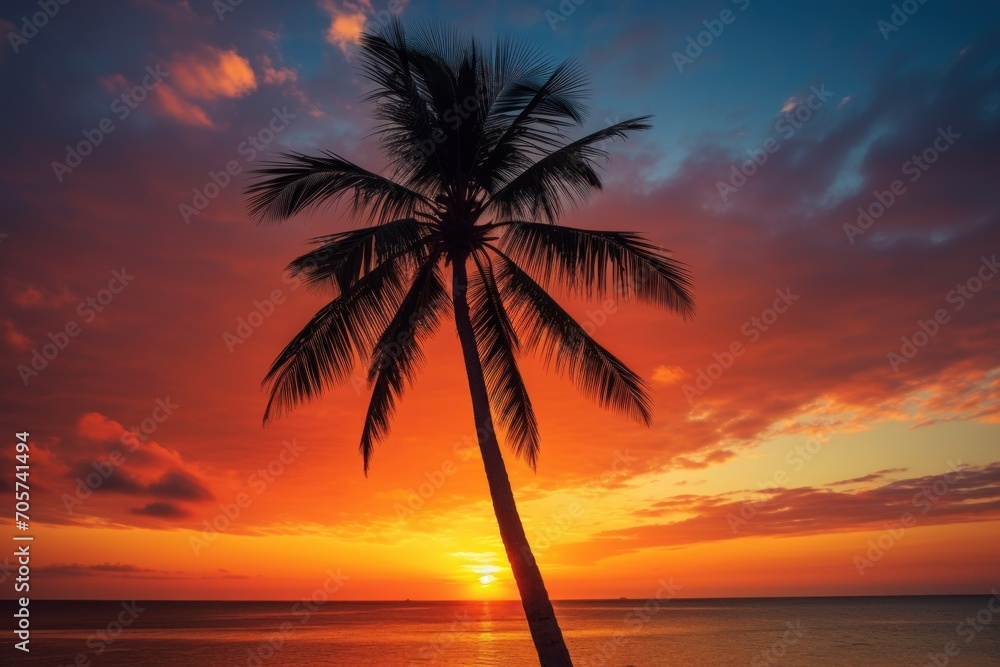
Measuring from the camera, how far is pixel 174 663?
110ft

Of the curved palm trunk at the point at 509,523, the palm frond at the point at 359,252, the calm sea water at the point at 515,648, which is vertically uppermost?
the palm frond at the point at 359,252

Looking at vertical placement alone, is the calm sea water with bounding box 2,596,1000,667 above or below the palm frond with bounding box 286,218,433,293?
below

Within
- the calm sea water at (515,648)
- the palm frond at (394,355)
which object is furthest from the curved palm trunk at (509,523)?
the calm sea water at (515,648)

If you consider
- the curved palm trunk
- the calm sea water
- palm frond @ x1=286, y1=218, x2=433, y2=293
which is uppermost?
palm frond @ x1=286, y1=218, x2=433, y2=293

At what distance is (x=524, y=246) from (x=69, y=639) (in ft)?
164

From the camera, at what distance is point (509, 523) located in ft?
31.9

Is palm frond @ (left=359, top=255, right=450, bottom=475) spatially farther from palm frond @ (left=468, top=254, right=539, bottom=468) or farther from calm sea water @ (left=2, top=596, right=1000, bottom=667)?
calm sea water @ (left=2, top=596, right=1000, bottom=667)

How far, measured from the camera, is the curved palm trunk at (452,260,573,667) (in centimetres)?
920

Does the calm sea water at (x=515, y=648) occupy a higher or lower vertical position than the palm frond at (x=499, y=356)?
lower

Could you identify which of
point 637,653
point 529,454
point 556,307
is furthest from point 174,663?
point 556,307

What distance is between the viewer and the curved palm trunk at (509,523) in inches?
362

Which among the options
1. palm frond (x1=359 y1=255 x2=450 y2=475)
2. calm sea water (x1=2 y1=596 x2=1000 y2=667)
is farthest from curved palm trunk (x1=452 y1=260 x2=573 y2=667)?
calm sea water (x1=2 y1=596 x2=1000 y2=667)

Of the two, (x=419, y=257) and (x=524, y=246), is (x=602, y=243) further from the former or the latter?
(x=419, y=257)

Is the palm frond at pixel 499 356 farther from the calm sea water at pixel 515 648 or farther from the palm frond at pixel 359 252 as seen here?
the calm sea water at pixel 515 648
